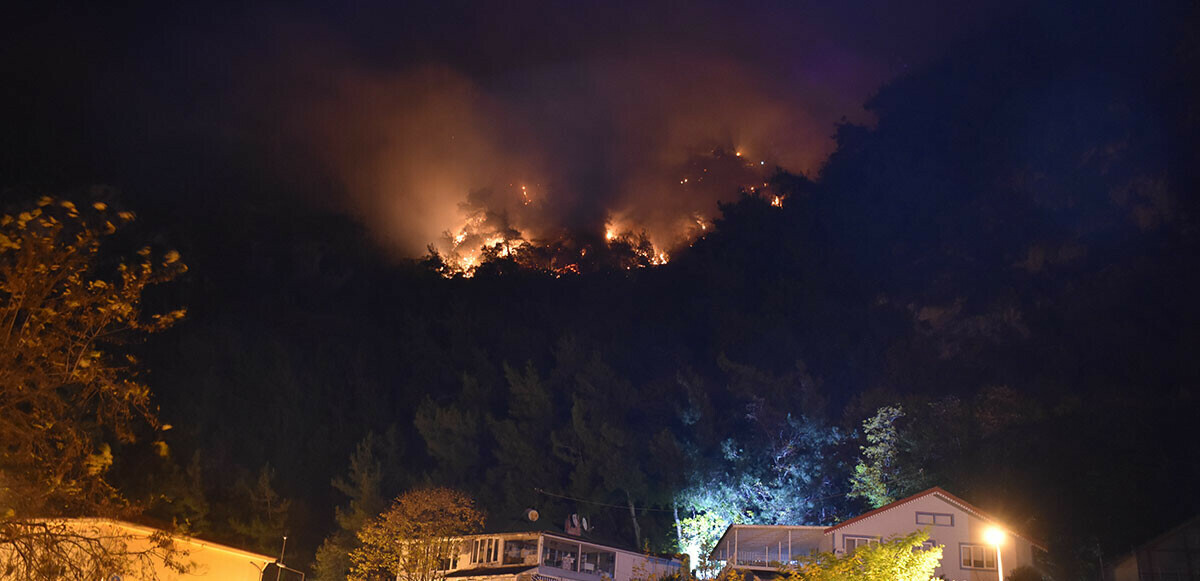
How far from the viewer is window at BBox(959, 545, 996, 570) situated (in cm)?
3828

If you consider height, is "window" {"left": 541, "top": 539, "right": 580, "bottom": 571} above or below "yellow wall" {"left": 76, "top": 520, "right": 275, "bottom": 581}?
above

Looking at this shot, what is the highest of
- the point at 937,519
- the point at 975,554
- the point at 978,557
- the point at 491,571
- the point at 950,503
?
the point at 950,503

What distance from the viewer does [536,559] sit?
46.3 meters

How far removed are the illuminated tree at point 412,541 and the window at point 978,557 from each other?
78.5 feet

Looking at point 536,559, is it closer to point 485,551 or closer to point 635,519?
point 485,551

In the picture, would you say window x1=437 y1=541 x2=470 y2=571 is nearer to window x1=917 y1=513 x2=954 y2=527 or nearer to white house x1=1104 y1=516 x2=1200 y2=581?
window x1=917 y1=513 x2=954 y2=527

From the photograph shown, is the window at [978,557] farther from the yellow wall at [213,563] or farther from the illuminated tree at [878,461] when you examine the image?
the yellow wall at [213,563]

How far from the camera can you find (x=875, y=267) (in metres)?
82.6

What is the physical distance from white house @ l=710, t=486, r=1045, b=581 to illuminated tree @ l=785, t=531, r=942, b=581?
1736cm

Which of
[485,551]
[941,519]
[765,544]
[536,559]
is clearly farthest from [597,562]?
[941,519]

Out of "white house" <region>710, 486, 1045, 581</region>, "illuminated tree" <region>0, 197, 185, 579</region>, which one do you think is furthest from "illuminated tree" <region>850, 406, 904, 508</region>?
"illuminated tree" <region>0, 197, 185, 579</region>

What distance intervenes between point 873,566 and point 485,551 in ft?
106

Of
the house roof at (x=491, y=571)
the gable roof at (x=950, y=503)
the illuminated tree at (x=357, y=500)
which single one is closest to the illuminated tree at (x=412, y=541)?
the house roof at (x=491, y=571)

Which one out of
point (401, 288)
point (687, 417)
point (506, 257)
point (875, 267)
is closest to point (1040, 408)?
point (687, 417)
